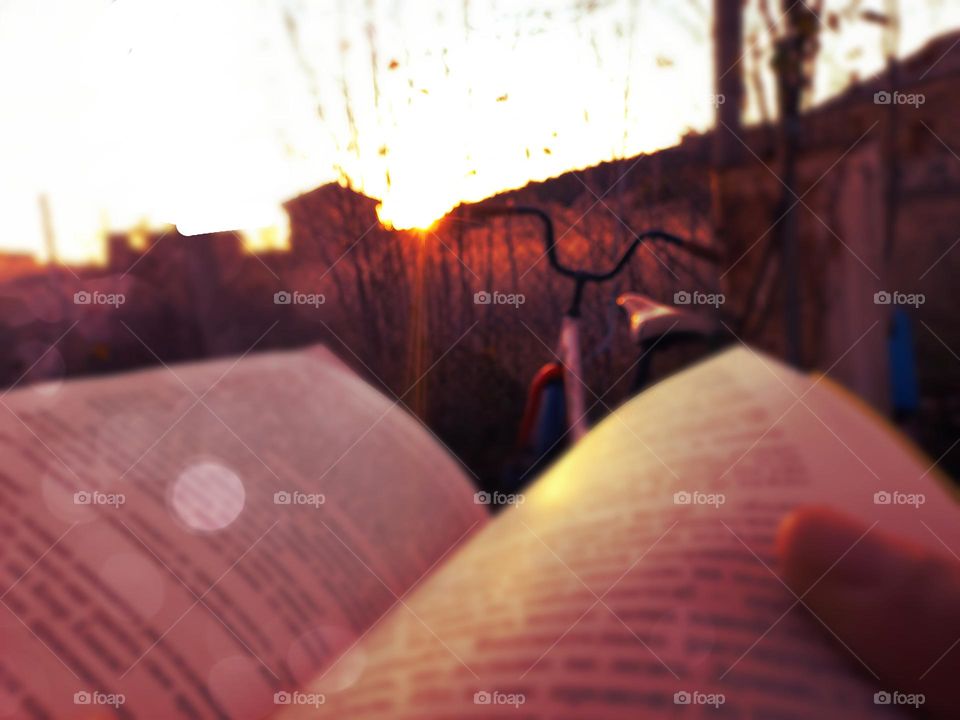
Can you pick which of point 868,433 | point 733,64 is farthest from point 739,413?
point 733,64

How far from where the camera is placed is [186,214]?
1.28 ft

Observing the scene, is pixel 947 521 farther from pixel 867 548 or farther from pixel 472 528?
pixel 472 528

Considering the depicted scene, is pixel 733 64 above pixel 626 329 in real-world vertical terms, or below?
above

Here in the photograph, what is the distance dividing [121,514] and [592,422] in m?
0.24
